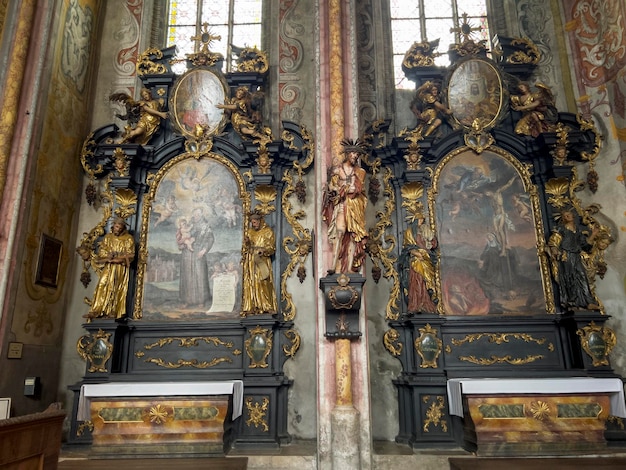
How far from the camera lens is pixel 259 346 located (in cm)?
711

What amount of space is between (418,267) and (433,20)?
504 centimetres

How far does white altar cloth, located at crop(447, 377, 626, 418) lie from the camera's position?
609 cm

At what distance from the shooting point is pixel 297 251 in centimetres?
769

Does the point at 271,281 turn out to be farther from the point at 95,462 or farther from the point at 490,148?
the point at 490,148

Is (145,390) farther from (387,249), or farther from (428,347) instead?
(387,249)

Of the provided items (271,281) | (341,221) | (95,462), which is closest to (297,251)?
(271,281)

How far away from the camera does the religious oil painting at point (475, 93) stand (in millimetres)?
8156

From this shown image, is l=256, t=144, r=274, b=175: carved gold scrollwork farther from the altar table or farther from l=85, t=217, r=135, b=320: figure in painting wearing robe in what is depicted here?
the altar table

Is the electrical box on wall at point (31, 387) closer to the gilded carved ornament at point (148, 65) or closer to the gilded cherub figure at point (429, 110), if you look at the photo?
the gilded carved ornament at point (148, 65)

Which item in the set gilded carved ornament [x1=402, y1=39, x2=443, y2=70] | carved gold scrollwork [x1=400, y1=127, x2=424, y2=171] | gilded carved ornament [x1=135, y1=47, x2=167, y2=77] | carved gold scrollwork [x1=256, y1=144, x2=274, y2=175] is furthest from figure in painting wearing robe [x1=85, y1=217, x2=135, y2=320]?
gilded carved ornament [x1=402, y1=39, x2=443, y2=70]

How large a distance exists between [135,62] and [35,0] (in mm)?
1867

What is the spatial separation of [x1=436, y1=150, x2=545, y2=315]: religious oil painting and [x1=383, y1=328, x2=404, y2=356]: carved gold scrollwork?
2.84ft

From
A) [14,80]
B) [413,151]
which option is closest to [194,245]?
[14,80]

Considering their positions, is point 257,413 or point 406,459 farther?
point 257,413
